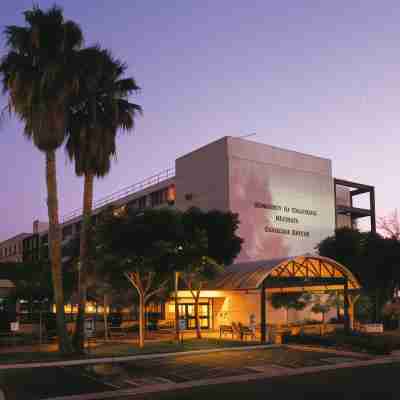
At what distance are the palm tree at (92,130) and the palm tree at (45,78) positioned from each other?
1.11 metres

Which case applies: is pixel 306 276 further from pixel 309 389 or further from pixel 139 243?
pixel 309 389

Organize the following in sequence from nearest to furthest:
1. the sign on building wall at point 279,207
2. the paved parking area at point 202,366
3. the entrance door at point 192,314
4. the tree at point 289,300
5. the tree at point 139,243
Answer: the paved parking area at point 202,366
the tree at point 139,243
the tree at point 289,300
the entrance door at point 192,314
the sign on building wall at point 279,207

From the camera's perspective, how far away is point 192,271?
2984 cm

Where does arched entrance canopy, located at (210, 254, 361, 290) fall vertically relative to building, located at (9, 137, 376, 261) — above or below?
below

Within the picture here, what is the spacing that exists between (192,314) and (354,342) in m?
19.0

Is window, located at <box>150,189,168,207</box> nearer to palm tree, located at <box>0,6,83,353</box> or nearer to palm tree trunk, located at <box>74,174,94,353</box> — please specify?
palm tree trunk, located at <box>74,174,94,353</box>

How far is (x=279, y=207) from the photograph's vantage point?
49.1 m

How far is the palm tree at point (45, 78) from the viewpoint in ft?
76.6

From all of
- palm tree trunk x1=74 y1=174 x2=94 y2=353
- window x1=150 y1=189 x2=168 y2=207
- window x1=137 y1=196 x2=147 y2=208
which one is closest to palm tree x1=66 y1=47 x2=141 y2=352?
palm tree trunk x1=74 y1=174 x2=94 y2=353

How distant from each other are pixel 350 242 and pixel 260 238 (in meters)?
7.97

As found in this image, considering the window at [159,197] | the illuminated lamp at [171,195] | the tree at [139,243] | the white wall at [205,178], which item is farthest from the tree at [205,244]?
the window at [159,197]

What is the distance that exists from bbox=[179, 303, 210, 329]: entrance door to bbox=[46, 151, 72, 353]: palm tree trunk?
1942cm

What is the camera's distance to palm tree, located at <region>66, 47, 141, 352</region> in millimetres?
24719

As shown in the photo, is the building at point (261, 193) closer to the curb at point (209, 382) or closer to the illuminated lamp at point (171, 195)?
the illuminated lamp at point (171, 195)
